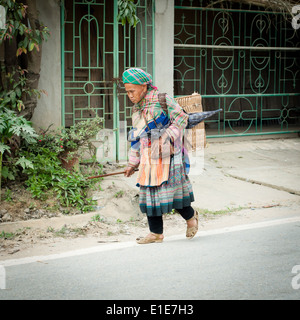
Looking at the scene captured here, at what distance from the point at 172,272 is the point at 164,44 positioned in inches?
210

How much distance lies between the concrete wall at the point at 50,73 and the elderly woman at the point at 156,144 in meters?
3.33

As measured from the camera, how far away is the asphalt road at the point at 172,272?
3.88m

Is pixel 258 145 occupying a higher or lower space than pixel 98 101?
lower

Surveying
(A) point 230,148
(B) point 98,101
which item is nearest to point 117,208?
(B) point 98,101

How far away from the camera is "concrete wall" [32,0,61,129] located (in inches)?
311

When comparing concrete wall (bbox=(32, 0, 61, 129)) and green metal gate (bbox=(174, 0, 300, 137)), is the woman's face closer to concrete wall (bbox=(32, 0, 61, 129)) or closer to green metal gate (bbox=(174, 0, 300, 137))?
concrete wall (bbox=(32, 0, 61, 129))

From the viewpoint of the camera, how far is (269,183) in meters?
7.66

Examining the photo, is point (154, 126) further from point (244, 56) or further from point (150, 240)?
point (244, 56)

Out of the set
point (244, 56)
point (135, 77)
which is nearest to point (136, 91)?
point (135, 77)

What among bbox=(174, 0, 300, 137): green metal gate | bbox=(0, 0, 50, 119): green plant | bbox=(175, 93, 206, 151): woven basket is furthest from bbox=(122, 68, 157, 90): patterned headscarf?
bbox=(174, 0, 300, 137): green metal gate

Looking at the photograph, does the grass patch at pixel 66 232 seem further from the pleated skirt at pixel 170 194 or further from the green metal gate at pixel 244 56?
the green metal gate at pixel 244 56

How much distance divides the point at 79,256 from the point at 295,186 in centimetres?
382

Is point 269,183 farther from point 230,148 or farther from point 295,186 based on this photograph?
point 230,148

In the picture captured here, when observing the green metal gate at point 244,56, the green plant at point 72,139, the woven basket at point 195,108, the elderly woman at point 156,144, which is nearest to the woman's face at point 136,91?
the elderly woman at point 156,144
